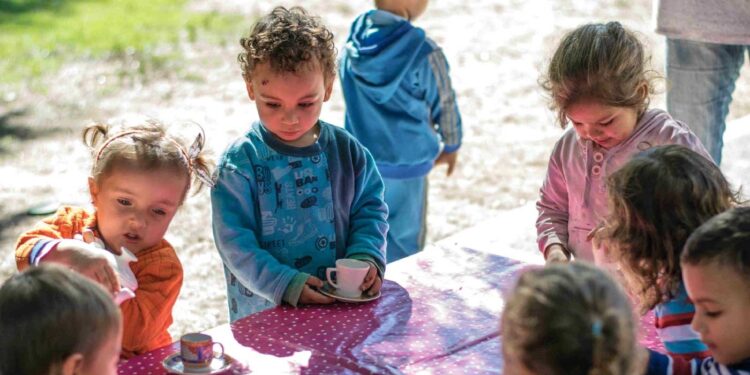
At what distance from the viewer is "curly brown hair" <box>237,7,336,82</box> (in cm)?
346

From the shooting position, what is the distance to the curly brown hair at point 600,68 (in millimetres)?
3604

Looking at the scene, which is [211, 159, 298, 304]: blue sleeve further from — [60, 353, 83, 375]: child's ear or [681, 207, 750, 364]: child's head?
[681, 207, 750, 364]: child's head

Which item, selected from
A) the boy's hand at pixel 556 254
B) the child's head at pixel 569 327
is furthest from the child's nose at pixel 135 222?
the child's head at pixel 569 327

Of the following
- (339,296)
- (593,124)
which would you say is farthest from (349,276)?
(593,124)

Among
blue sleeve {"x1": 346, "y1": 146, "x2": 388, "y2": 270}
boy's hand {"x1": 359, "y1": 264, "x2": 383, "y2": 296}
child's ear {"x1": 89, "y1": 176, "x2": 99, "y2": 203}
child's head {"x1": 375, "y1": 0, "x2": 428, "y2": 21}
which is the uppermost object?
child's head {"x1": 375, "y1": 0, "x2": 428, "y2": 21}

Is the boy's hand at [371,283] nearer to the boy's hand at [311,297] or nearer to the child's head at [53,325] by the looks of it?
the boy's hand at [311,297]

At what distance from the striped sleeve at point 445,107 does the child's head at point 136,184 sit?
1935 millimetres

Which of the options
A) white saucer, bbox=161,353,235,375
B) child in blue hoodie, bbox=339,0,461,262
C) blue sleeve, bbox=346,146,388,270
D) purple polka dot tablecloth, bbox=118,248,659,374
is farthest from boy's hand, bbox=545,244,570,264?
child in blue hoodie, bbox=339,0,461,262

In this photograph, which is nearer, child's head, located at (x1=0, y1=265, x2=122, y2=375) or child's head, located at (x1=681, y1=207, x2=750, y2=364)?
child's head, located at (x1=0, y1=265, x2=122, y2=375)

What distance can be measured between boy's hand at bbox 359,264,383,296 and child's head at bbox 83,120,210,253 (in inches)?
→ 23.6

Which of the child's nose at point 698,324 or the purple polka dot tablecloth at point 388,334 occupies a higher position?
the child's nose at point 698,324

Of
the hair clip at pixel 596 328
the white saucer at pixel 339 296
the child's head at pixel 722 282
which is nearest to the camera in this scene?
the hair clip at pixel 596 328

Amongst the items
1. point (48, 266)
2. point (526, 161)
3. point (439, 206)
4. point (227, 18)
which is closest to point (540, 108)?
point (526, 161)

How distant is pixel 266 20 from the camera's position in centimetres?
358
